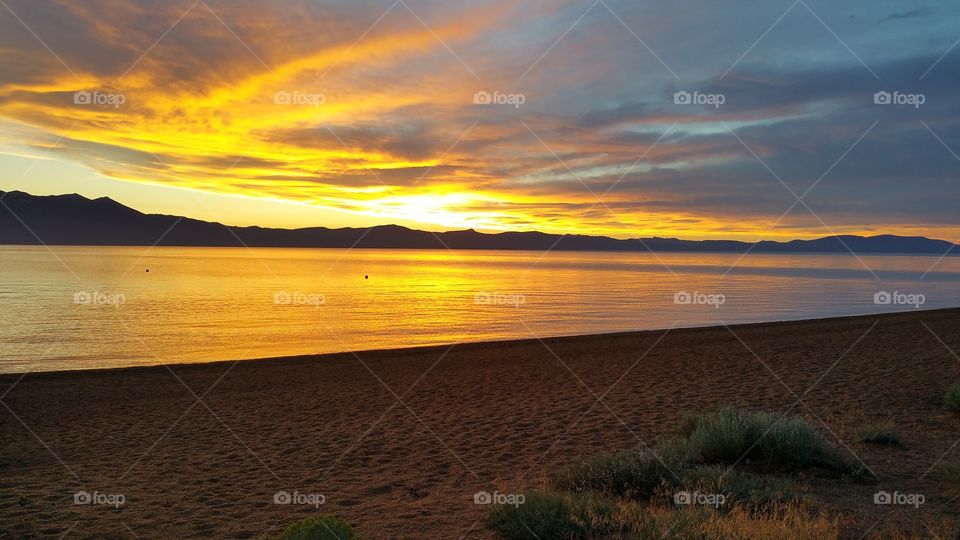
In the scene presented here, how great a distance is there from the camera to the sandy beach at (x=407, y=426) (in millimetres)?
6711

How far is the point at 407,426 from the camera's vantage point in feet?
37.3

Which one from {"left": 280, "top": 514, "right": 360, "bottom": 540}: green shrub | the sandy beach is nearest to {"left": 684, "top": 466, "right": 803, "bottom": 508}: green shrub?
the sandy beach

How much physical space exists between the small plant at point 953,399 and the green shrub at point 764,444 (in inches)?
162

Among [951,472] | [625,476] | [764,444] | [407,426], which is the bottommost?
[951,472]

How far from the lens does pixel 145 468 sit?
29.2 feet

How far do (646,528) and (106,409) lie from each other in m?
12.3

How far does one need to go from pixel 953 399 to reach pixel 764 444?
4.92 meters

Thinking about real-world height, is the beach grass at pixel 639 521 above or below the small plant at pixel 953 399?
below

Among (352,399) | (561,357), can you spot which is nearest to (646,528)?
(352,399)

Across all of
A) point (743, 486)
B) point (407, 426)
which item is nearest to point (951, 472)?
point (743, 486)

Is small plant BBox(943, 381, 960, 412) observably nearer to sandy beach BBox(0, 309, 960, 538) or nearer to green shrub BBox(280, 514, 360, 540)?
sandy beach BBox(0, 309, 960, 538)

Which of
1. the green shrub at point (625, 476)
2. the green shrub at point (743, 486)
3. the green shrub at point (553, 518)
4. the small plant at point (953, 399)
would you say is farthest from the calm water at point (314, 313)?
the green shrub at point (743, 486)

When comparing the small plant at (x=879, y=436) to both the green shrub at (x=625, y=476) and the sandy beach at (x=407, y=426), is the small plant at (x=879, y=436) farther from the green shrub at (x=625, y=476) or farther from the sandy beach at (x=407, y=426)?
the green shrub at (x=625, y=476)

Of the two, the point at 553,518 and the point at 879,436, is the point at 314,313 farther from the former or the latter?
the point at 553,518
